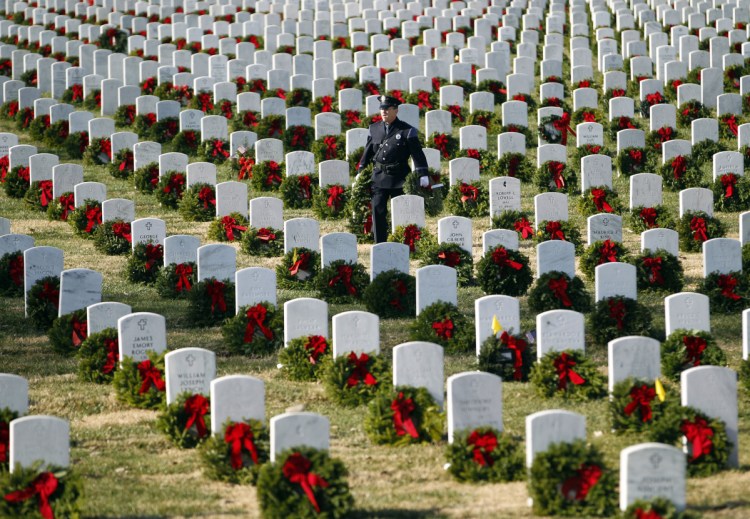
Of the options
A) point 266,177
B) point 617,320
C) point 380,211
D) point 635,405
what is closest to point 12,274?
point 380,211

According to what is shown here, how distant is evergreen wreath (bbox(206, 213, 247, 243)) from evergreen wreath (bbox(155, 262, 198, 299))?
6.46 feet

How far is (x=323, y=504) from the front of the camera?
7598mm

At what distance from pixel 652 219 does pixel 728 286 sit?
2.71 meters

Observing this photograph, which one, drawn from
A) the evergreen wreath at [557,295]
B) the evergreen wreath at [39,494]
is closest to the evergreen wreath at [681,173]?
the evergreen wreath at [557,295]

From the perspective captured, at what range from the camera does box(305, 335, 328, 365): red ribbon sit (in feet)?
34.6

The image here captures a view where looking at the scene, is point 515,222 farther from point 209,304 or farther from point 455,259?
point 209,304

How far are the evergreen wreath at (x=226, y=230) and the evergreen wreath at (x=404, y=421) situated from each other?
243 inches

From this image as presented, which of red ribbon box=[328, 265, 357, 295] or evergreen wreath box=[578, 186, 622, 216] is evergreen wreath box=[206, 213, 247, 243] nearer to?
red ribbon box=[328, 265, 357, 295]

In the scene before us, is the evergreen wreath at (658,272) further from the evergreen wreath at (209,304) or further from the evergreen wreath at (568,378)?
the evergreen wreath at (209,304)

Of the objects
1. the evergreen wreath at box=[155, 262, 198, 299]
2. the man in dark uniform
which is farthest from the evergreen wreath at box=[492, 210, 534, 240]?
the evergreen wreath at box=[155, 262, 198, 299]

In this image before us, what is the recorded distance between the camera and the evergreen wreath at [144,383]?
9.86 meters

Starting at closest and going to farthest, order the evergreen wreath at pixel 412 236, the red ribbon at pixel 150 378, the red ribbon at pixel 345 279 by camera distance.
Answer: the red ribbon at pixel 150 378, the red ribbon at pixel 345 279, the evergreen wreath at pixel 412 236

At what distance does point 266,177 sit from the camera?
16906mm

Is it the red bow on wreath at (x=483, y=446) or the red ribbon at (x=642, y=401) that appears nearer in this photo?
the red bow on wreath at (x=483, y=446)
